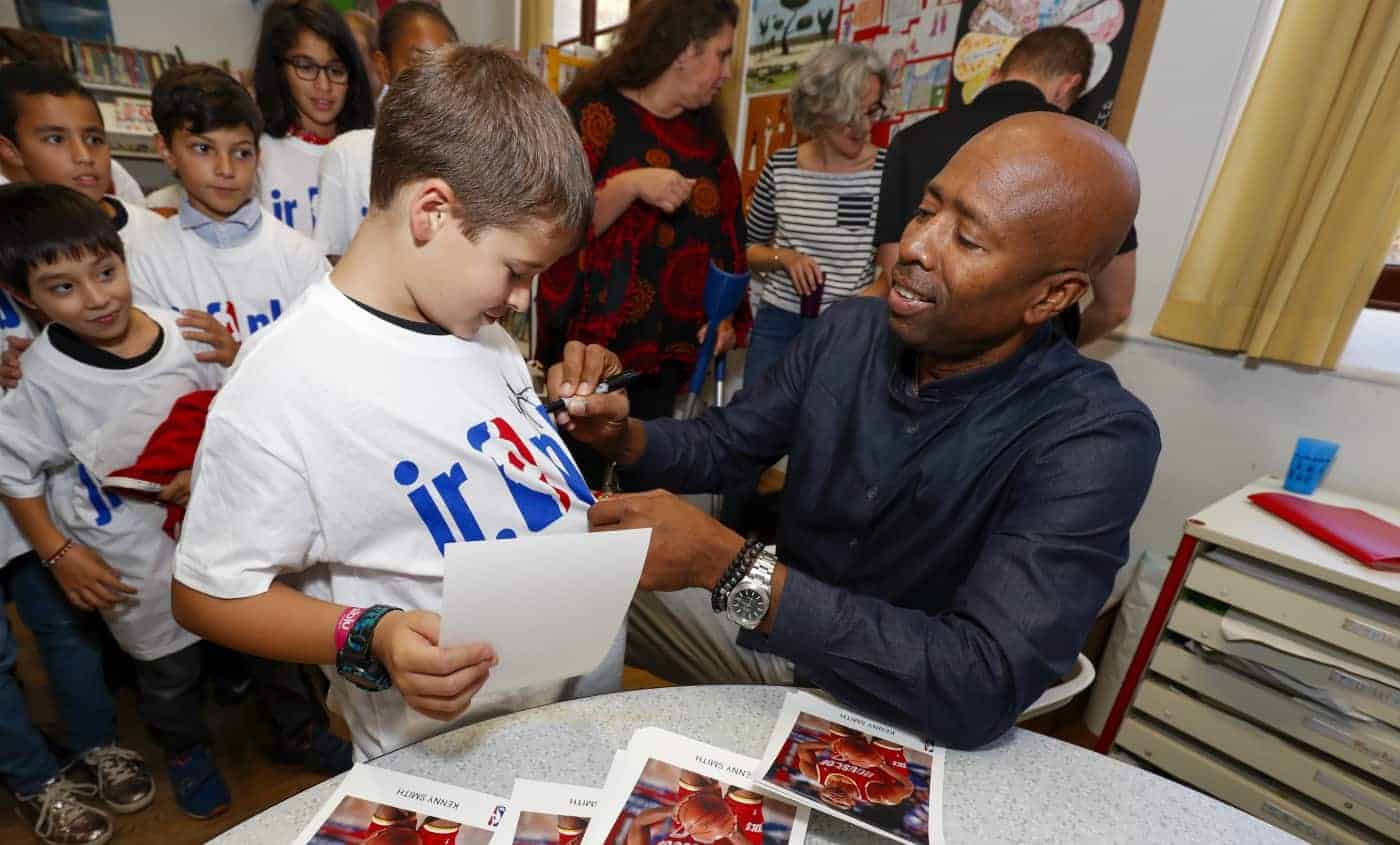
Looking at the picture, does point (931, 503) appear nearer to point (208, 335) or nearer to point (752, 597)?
point (752, 597)

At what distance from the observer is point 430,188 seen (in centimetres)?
71

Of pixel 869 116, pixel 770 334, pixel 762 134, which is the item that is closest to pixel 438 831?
pixel 770 334

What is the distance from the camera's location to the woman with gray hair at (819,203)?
2.18 metres

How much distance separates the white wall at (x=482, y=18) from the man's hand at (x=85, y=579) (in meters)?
4.87

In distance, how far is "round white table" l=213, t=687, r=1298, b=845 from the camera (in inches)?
26.6

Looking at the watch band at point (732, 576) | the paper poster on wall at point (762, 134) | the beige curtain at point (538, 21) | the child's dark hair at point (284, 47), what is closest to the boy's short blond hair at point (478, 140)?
the watch band at point (732, 576)

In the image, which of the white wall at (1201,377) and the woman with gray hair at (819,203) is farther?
the woman with gray hair at (819,203)

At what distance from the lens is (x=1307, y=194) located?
1.69 meters

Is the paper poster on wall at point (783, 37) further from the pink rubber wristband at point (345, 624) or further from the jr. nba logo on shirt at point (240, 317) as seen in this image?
the pink rubber wristband at point (345, 624)

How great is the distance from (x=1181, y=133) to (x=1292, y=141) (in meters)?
0.28

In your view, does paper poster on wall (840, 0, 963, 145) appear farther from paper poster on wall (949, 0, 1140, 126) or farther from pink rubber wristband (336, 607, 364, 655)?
pink rubber wristband (336, 607, 364, 655)

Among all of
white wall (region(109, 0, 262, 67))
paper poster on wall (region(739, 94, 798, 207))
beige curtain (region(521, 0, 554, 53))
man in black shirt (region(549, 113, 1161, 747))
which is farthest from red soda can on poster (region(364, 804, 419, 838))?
white wall (region(109, 0, 262, 67))

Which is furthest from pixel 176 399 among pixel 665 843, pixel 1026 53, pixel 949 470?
pixel 1026 53

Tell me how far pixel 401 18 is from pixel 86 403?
4.36 feet
